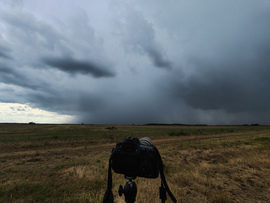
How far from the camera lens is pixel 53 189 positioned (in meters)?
4.89

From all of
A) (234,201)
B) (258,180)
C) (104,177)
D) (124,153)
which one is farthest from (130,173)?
(258,180)

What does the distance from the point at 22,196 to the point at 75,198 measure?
1980 millimetres

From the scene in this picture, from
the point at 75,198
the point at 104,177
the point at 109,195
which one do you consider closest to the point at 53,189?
the point at 75,198

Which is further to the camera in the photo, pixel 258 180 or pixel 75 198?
pixel 258 180

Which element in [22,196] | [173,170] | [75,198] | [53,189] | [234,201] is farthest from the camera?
[173,170]

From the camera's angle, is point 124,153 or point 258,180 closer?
point 124,153

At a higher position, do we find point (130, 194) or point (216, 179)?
point (130, 194)

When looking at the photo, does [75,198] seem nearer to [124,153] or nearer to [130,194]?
[130,194]

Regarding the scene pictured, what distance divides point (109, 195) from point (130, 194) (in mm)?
278

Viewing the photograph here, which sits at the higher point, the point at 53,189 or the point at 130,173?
the point at 130,173

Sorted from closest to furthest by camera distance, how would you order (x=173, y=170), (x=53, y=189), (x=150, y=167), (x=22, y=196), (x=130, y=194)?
(x=150, y=167), (x=130, y=194), (x=22, y=196), (x=53, y=189), (x=173, y=170)

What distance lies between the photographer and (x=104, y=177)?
5.66 m

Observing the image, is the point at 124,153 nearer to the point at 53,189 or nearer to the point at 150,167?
the point at 150,167

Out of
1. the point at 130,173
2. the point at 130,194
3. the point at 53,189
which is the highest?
the point at 130,173
